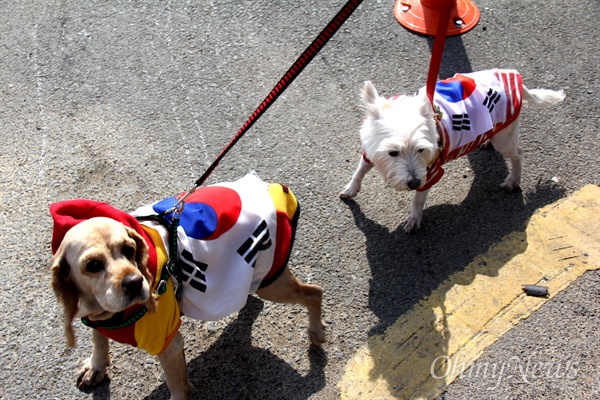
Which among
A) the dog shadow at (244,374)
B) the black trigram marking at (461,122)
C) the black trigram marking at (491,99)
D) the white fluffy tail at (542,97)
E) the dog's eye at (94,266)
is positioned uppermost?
the dog's eye at (94,266)

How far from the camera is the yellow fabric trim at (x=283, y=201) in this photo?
309 centimetres

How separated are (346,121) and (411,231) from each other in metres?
1.24

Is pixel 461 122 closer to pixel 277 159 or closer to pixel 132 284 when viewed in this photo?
pixel 277 159

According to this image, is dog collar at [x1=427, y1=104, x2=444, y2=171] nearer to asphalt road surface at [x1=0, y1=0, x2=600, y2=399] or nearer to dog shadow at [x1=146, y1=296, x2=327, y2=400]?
asphalt road surface at [x1=0, y1=0, x2=600, y2=399]

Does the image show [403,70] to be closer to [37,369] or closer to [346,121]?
[346,121]

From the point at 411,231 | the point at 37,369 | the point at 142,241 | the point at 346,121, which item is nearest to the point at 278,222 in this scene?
the point at 142,241

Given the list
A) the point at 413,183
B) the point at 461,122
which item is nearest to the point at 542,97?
the point at 461,122

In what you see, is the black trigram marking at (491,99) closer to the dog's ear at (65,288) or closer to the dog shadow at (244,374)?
the dog shadow at (244,374)

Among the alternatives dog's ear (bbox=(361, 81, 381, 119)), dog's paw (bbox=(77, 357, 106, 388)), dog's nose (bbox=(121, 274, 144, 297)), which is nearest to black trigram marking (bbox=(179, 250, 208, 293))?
dog's nose (bbox=(121, 274, 144, 297))

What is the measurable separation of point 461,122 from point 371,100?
2.07ft

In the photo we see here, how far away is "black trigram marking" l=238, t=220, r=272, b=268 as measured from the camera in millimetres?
2879

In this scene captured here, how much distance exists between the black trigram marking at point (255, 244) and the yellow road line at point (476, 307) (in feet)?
3.18

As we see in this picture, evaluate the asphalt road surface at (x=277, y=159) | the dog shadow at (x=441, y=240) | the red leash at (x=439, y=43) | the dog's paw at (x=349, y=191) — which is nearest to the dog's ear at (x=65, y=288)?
the asphalt road surface at (x=277, y=159)

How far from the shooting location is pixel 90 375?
126 inches
